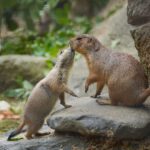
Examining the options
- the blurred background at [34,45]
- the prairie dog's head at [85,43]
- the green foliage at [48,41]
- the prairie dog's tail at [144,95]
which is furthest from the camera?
the green foliage at [48,41]

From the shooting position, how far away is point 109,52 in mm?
6289

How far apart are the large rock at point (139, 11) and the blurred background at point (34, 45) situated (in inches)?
95.1

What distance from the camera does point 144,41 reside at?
5727 millimetres

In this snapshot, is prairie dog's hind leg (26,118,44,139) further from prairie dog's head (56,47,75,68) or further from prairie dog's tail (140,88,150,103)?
prairie dog's tail (140,88,150,103)

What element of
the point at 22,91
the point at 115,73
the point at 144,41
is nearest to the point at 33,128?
the point at 115,73

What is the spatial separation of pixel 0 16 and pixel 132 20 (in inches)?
285

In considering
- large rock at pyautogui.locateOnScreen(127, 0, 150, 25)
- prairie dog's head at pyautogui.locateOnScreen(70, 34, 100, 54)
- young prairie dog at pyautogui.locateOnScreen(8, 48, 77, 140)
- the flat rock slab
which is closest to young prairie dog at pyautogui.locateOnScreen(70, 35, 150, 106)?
prairie dog's head at pyautogui.locateOnScreen(70, 34, 100, 54)

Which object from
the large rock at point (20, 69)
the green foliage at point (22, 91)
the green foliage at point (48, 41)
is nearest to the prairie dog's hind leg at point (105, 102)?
the green foliage at point (22, 91)

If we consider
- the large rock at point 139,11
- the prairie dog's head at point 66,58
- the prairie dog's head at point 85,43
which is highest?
the large rock at point 139,11

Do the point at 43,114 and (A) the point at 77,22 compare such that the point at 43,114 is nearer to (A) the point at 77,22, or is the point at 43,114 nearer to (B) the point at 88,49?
(B) the point at 88,49

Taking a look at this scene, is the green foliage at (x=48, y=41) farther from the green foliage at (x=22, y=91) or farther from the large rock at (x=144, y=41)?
the large rock at (x=144, y=41)

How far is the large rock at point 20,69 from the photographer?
33.0 feet

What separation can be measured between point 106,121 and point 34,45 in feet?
21.0

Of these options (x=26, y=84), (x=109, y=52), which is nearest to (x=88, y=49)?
(x=109, y=52)
